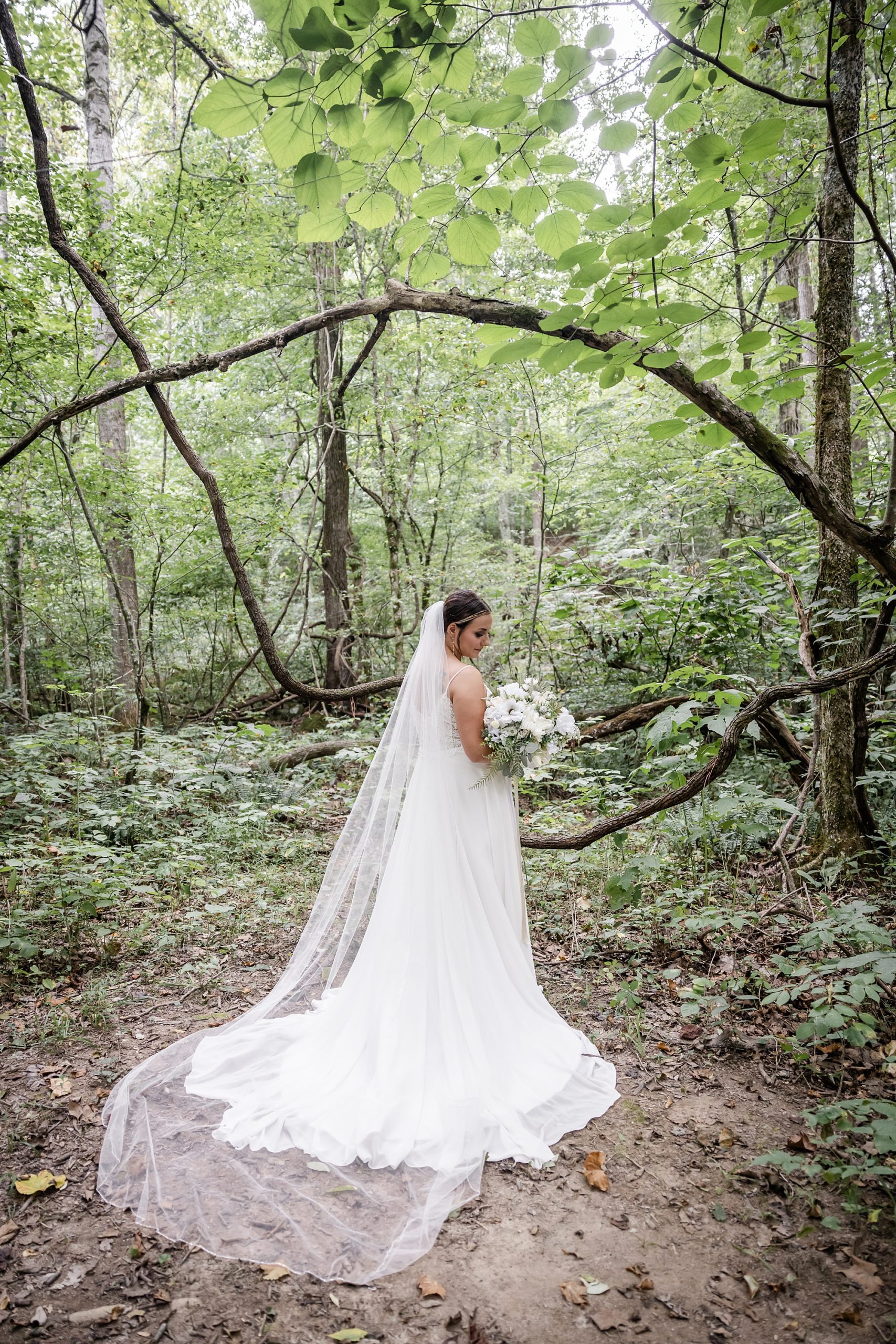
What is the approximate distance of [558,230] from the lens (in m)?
2.13

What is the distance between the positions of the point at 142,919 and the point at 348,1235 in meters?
3.14

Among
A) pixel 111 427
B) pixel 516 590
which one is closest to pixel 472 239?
pixel 516 590

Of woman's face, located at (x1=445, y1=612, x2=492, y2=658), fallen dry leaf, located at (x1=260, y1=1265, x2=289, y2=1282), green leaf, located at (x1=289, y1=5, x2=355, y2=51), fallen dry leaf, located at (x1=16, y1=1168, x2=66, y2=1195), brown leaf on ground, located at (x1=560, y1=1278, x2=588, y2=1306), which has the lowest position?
brown leaf on ground, located at (x1=560, y1=1278, x2=588, y2=1306)

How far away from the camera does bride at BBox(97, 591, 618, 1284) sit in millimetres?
2383

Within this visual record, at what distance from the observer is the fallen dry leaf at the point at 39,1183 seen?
8.11 ft

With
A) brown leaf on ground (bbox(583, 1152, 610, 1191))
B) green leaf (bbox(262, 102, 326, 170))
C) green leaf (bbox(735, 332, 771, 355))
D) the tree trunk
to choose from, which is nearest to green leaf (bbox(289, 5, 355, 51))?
green leaf (bbox(262, 102, 326, 170))

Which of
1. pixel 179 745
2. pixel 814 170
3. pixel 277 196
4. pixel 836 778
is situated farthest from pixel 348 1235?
pixel 277 196

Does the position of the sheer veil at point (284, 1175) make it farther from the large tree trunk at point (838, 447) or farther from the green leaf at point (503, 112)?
the large tree trunk at point (838, 447)

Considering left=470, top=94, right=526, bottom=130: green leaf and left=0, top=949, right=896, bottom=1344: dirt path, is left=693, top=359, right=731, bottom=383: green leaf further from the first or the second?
left=0, top=949, right=896, bottom=1344: dirt path

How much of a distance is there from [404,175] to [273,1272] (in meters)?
3.19

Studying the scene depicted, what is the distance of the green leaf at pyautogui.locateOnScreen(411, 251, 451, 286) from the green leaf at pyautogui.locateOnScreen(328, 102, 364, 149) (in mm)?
475

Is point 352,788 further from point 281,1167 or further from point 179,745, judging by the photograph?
point 281,1167

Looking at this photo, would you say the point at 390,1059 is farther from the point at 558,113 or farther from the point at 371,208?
the point at 558,113

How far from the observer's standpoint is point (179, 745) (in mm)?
7945
